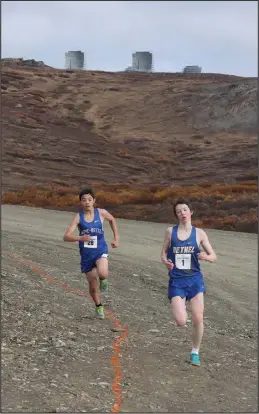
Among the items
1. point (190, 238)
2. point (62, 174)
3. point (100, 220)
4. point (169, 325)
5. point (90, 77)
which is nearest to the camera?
point (190, 238)

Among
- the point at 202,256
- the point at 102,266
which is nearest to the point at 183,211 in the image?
the point at 202,256

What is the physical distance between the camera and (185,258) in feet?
26.0

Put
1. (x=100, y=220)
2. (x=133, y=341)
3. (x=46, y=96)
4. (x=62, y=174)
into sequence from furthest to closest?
(x=46, y=96)
(x=62, y=174)
(x=133, y=341)
(x=100, y=220)

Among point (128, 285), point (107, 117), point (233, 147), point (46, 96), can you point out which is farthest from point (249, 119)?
point (128, 285)

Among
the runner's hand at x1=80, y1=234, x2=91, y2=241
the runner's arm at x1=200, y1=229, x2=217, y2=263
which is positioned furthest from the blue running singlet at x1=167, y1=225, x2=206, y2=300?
the runner's hand at x1=80, y1=234, x2=91, y2=241

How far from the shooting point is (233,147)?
204 ft

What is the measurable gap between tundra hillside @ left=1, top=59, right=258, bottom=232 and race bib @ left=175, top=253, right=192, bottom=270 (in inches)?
1030

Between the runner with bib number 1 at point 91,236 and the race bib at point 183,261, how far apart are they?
1.56 meters

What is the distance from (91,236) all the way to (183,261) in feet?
5.74

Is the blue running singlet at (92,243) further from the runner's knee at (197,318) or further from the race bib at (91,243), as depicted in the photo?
the runner's knee at (197,318)

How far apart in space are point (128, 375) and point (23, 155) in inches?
2001

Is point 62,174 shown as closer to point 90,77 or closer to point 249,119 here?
point 249,119

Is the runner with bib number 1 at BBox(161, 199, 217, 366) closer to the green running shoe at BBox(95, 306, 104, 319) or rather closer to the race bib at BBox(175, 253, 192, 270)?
the race bib at BBox(175, 253, 192, 270)

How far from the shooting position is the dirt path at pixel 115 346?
24.5 ft
